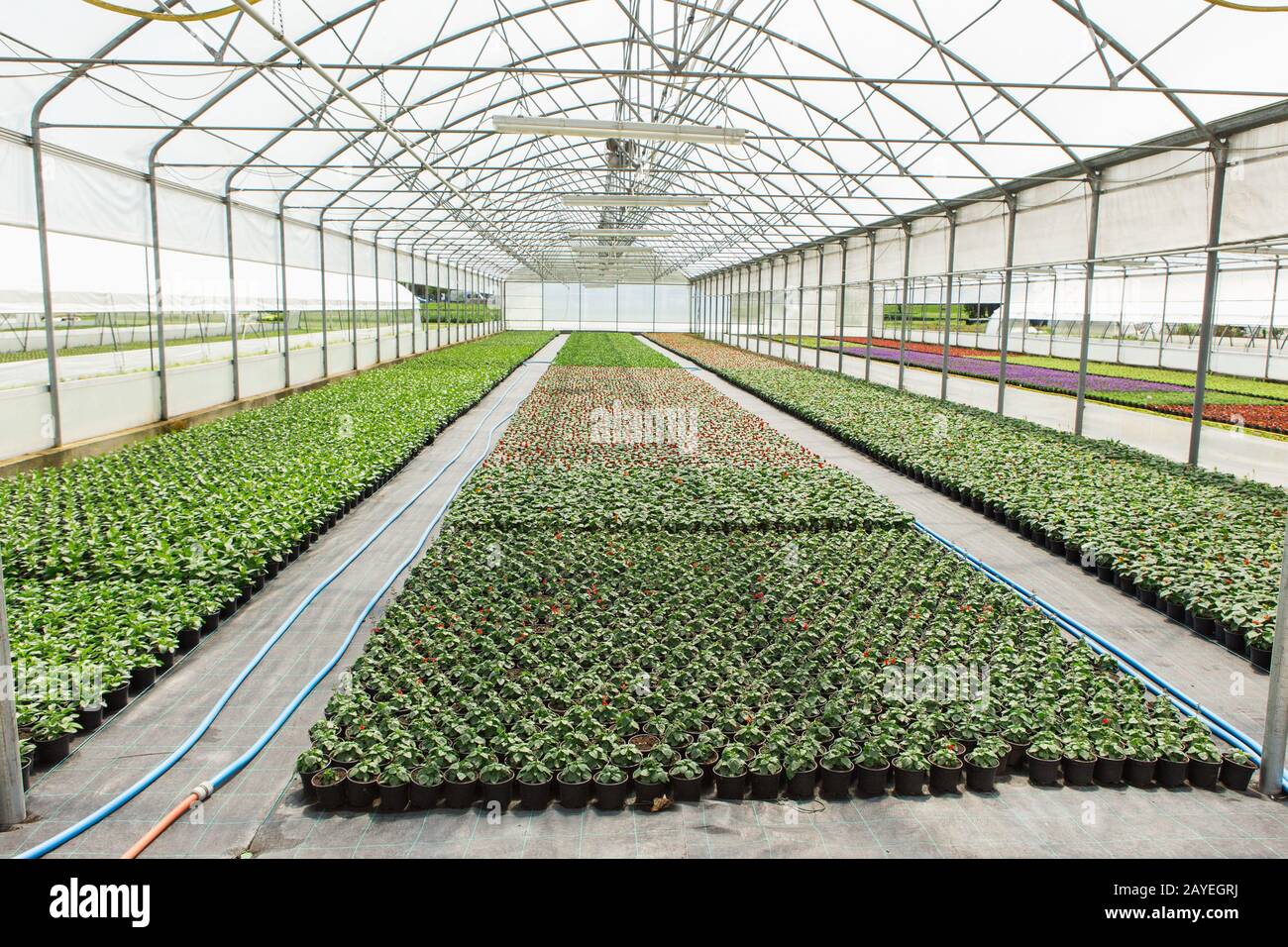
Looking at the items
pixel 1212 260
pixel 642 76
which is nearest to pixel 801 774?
pixel 642 76

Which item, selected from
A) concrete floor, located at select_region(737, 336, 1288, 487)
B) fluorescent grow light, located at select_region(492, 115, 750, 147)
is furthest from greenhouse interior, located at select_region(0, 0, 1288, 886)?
concrete floor, located at select_region(737, 336, 1288, 487)

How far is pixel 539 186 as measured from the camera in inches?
1127

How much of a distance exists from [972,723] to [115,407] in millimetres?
14315

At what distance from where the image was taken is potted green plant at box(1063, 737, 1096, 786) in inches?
200

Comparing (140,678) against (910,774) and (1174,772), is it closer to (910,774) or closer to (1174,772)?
(910,774)

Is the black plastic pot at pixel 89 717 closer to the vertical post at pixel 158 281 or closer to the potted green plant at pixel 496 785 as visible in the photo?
the potted green plant at pixel 496 785

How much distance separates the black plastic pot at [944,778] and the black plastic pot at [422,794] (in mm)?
2844

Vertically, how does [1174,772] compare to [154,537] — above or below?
below

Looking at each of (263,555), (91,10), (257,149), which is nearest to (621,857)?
(263,555)

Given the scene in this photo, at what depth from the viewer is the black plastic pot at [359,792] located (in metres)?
4.73

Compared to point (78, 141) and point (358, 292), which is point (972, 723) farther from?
point (358, 292)

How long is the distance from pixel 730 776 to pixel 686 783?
0.26 meters

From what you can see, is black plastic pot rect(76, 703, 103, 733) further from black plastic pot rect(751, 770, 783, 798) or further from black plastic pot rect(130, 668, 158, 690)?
black plastic pot rect(751, 770, 783, 798)

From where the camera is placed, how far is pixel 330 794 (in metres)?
4.74
